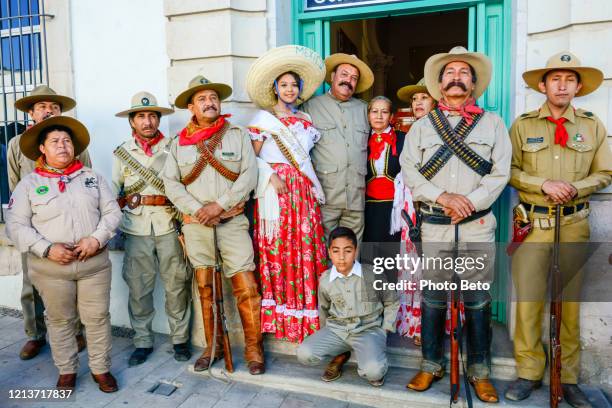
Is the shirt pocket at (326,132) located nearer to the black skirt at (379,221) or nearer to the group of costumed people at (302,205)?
the group of costumed people at (302,205)

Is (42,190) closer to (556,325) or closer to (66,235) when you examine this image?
(66,235)

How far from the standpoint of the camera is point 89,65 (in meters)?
4.93

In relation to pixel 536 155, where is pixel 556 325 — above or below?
below

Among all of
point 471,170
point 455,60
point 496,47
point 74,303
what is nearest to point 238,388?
point 74,303

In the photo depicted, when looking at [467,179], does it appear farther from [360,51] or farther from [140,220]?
[360,51]

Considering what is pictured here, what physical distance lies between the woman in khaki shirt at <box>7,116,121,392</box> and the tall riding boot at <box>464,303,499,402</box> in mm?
2549

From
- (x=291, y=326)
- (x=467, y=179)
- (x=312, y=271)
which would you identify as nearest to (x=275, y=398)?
(x=291, y=326)

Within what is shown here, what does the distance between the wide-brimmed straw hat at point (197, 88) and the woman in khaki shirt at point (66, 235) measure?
2.46 feet

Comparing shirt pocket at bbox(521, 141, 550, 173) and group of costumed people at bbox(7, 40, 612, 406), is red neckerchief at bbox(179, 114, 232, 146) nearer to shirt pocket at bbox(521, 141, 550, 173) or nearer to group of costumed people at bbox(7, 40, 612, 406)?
group of costumed people at bbox(7, 40, 612, 406)

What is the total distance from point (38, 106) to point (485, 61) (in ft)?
11.6

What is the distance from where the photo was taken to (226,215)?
12.5 ft

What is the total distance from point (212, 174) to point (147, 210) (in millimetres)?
724

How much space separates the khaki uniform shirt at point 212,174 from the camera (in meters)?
3.77

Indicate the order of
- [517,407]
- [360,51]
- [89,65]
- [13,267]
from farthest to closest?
[360,51] → [13,267] → [89,65] → [517,407]
